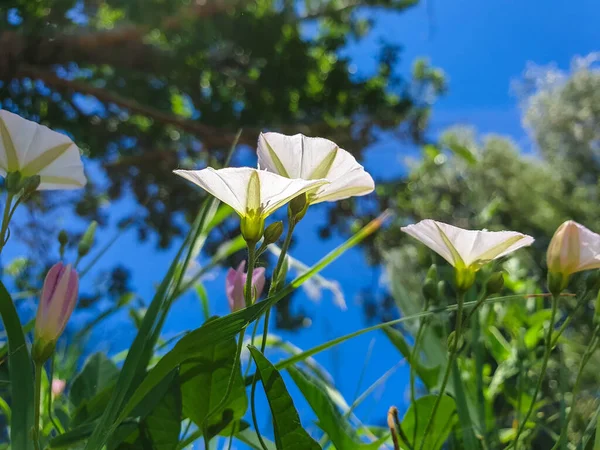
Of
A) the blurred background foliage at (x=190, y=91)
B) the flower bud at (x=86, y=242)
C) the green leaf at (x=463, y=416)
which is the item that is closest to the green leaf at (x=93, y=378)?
the flower bud at (x=86, y=242)

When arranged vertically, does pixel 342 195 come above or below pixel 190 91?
below

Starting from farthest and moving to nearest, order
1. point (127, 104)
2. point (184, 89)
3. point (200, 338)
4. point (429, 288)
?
point (184, 89) < point (127, 104) < point (429, 288) < point (200, 338)

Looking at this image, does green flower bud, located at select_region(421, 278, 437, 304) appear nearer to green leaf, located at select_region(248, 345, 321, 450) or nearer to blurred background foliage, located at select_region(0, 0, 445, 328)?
green leaf, located at select_region(248, 345, 321, 450)

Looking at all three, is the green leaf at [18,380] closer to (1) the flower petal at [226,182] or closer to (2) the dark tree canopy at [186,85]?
(1) the flower petal at [226,182]

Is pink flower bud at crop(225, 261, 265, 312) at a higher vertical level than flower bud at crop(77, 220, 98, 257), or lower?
lower

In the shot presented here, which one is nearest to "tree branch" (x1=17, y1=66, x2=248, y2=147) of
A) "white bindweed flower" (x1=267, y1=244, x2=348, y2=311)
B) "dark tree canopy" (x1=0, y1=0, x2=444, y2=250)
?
"dark tree canopy" (x1=0, y1=0, x2=444, y2=250)

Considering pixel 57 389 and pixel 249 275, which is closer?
pixel 249 275

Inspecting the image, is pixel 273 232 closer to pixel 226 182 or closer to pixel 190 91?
pixel 226 182

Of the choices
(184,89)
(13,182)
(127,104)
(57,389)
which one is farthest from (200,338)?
(184,89)
